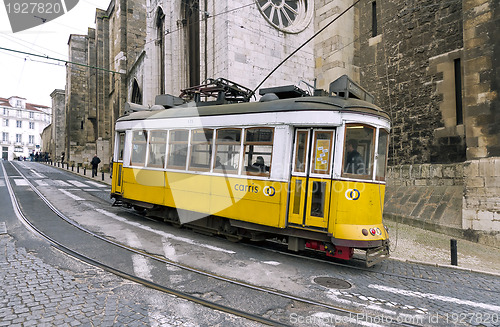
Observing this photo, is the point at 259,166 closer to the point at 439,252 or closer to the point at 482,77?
the point at 439,252

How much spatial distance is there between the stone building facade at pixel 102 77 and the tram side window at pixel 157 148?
34.6 ft

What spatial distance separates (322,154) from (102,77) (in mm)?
36565

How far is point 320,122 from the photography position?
590 centimetres

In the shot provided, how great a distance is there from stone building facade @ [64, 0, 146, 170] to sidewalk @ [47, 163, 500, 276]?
16.1m

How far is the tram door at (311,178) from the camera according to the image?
19.2 ft

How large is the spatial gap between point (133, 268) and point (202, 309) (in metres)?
1.86

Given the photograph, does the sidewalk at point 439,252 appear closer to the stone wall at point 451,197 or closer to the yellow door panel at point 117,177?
the stone wall at point 451,197

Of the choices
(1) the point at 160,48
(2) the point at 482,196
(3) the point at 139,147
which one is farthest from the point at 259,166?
(1) the point at 160,48

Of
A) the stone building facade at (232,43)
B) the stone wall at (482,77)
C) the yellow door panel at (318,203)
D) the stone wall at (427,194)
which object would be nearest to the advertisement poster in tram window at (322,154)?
the yellow door panel at (318,203)

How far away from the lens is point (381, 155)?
614 cm

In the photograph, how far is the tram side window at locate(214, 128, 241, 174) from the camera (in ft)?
22.2

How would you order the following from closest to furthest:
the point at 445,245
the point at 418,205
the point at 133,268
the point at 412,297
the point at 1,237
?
1. the point at 412,297
2. the point at 133,268
3. the point at 1,237
4. the point at 445,245
5. the point at 418,205

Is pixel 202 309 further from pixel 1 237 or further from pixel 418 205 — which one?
pixel 418 205

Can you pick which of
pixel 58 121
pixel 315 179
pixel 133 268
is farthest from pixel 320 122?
pixel 58 121
